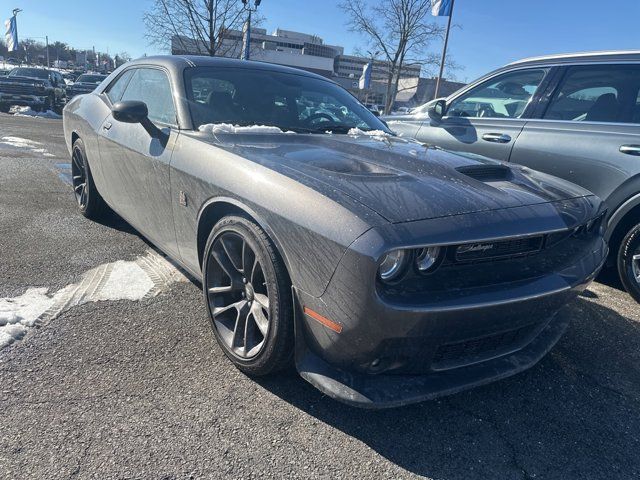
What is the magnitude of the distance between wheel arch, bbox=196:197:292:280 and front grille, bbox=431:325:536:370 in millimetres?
716

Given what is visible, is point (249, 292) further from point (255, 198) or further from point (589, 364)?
point (589, 364)

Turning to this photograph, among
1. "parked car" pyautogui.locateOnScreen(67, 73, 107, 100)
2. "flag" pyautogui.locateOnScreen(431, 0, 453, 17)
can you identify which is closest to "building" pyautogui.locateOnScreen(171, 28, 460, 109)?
"parked car" pyautogui.locateOnScreen(67, 73, 107, 100)

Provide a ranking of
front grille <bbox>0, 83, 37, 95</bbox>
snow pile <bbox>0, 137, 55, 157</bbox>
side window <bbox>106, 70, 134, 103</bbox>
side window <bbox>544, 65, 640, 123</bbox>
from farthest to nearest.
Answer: front grille <bbox>0, 83, 37, 95</bbox>, snow pile <bbox>0, 137, 55, 157</bbox>, side window <bbox>106, 70, 134, 103</bbox>, side window <bbox>544, 65, 640, 123</bbox>

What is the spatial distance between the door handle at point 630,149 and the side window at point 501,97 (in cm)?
98

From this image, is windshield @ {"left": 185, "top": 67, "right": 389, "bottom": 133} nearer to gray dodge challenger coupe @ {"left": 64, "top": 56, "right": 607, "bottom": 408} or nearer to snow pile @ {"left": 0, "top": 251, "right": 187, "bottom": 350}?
gray dodge challenger coupe @ {"left": 64, "top": 56, "right": 607, "bottom": 408}

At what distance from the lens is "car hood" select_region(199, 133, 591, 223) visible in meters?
1.93

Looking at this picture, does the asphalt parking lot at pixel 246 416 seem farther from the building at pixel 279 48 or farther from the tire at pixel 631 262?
the building at pixel 279 48

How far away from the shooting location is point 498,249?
6.56 ft

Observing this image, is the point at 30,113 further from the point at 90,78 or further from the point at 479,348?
the point at 479,348

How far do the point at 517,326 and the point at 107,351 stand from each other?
1981 millimetres

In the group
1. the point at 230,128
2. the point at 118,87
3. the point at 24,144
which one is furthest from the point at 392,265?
the point at 24,144

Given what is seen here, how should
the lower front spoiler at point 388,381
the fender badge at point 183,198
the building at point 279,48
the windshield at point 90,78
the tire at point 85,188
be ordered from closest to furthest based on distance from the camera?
the lower front spoiler at point 388,381 < the fender badge at point 183,198 < the tire at point 85,188 < the building at point 279,48 < the windshield at point 90,78

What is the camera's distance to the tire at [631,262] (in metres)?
3.42

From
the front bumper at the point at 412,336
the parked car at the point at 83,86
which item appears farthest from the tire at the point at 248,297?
the parked car at the point at 83,86
